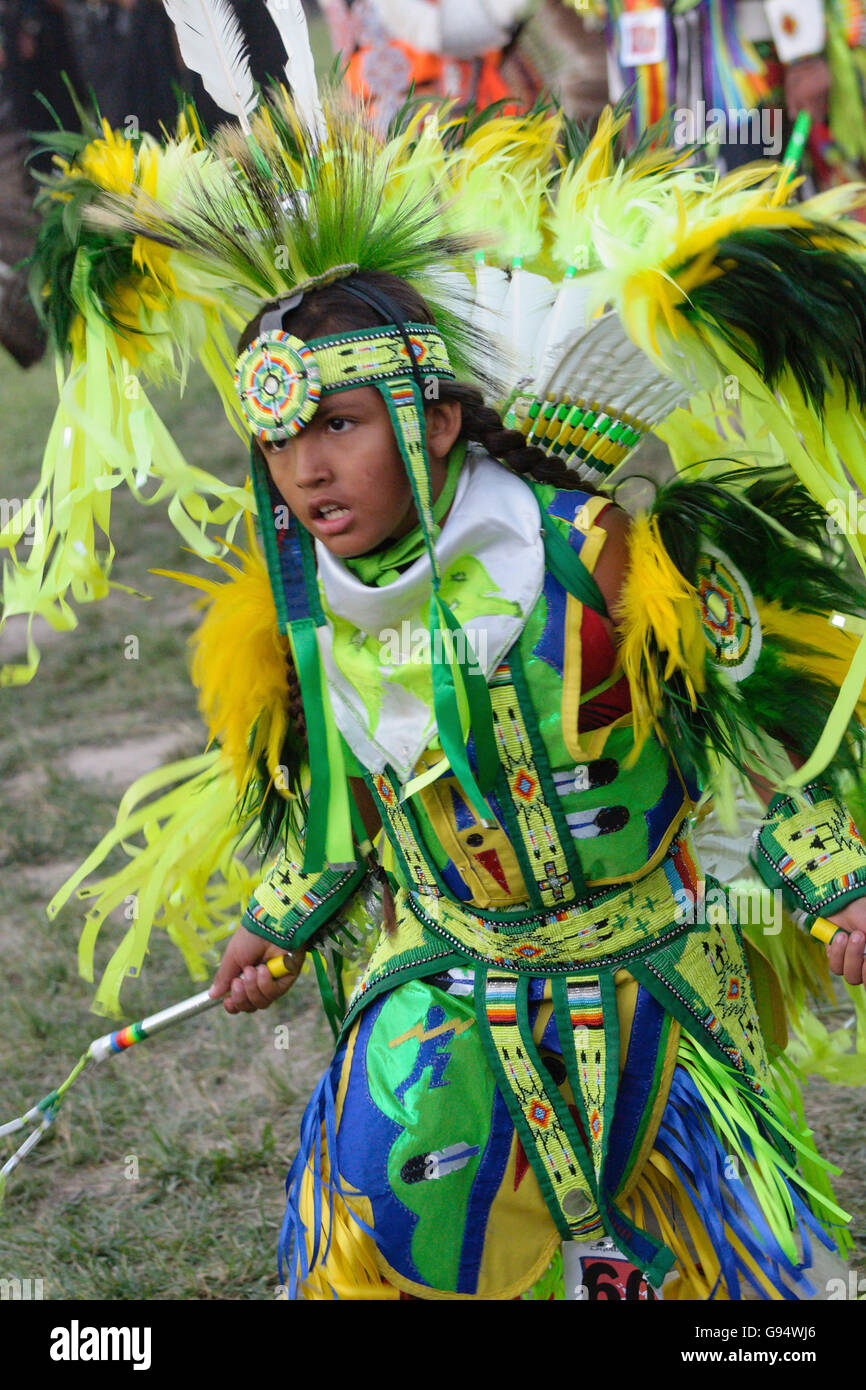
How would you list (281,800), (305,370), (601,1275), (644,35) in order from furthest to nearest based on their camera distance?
(644,35) < (281,800) < (601,1275) < (305,370)

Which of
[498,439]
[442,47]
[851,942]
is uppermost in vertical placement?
[442,47]

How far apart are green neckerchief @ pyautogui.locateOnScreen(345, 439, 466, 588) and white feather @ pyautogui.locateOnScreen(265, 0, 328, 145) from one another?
17.3 inches

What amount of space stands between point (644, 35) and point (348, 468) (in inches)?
189

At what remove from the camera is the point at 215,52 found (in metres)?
1.88

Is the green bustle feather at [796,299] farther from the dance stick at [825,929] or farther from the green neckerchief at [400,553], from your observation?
the dance stick at [825,929]

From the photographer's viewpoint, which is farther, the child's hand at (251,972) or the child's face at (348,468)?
the child's hand at (251,972)

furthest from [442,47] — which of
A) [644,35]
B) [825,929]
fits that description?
[825,929]

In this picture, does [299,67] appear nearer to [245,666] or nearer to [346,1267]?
[245,666]

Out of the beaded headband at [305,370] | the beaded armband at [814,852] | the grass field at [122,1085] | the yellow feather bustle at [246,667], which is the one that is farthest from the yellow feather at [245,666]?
the grass field at [122,1085]

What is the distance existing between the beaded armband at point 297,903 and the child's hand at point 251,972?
0.06 ft

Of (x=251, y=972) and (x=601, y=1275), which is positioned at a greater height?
(x=251, y=972)

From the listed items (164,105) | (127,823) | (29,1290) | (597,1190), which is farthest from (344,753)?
(164,105)

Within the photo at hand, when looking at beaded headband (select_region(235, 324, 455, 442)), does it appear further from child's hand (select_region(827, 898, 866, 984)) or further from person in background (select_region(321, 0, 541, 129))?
person in background (select_region(321, 0, 541, 129))

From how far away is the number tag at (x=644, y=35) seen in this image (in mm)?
5879
